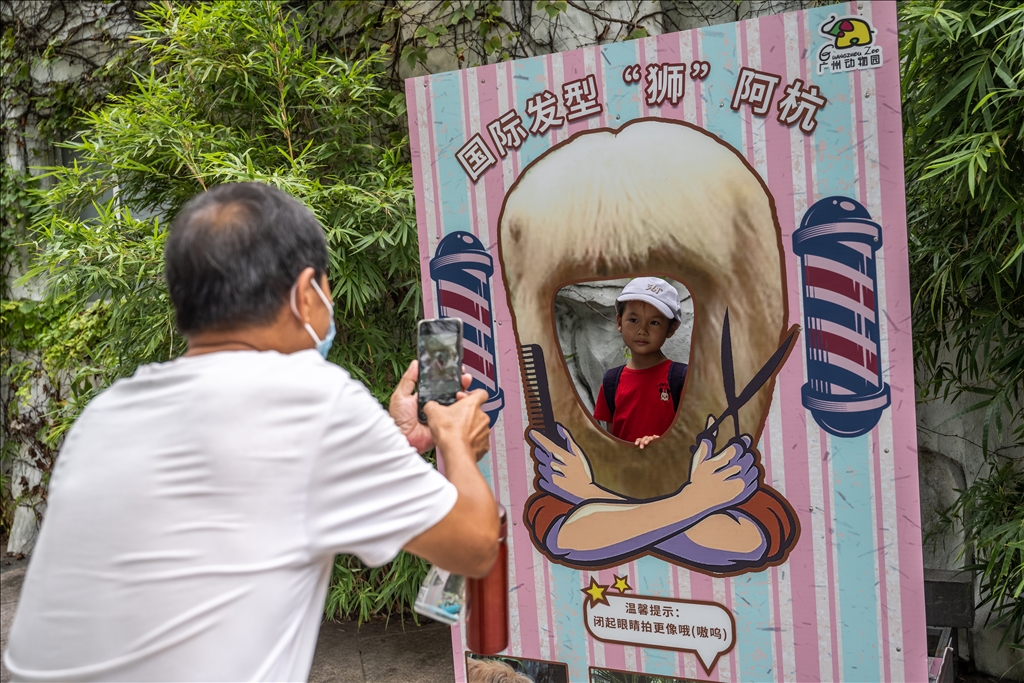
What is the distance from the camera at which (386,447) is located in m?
1.22

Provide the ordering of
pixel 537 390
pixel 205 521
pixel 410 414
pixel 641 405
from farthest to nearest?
pixel 641 405
pixel 537 390
pixel 410 414
pixel 205 521

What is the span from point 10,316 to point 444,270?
4.69m

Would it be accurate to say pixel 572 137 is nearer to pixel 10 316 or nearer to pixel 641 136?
pixel 641 136

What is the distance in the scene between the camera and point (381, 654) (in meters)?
3.79

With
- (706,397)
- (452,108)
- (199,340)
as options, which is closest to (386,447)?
(199,340)

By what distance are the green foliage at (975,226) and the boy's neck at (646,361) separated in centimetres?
85

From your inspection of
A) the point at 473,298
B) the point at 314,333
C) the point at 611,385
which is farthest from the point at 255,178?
the point at 314,333

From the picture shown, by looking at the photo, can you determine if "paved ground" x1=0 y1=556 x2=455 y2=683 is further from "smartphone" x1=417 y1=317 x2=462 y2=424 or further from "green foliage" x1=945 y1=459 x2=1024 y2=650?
"smartphone" x1=417 y1=317 x2=462 y2=424

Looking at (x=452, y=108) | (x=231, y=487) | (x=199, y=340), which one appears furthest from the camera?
(x=452, y=108)

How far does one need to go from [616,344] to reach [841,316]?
1.10m

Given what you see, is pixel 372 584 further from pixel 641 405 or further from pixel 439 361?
pixel 439 361

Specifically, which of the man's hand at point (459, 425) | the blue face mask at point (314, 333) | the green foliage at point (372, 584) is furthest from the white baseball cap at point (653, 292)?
the green foliage at point (372, 584)

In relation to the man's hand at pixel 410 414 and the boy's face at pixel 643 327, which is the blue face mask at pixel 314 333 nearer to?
the man's hand at pixel 410 414

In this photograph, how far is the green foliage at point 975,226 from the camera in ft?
7.61
